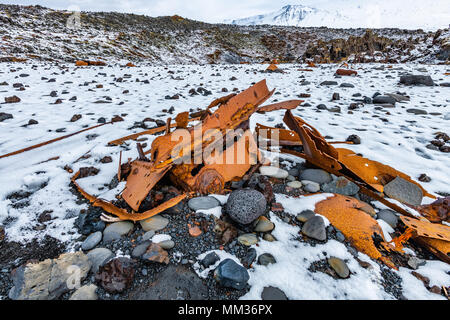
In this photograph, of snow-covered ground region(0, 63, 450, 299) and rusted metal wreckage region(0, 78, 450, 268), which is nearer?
snow-covered ground region(0, 63, 450, 299)

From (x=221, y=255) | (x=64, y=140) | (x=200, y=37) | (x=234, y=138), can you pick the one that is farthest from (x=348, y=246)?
(x=200, y=37)

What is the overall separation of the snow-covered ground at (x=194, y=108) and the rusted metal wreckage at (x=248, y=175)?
0.19 metres

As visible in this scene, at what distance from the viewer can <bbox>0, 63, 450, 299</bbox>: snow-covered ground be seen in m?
1.35

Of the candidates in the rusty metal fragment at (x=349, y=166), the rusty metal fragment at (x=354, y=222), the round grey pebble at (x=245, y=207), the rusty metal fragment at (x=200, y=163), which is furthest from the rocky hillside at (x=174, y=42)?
the round grey pebble at (x=245, y=207)

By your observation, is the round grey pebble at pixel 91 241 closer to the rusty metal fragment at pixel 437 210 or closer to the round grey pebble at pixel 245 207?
the round grey pebble at pixel 245 207

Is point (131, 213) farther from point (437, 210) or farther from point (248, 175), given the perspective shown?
point (437, 210)

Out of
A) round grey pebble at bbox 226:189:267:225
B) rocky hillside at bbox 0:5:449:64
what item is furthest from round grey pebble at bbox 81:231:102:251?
rocky hillside at bbox 0:5:449:64

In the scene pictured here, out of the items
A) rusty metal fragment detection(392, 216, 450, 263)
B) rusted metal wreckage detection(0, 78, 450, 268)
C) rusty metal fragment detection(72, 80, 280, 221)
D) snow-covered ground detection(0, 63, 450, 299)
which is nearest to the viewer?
snow-covered ground detection(0, 63, 450, 299)

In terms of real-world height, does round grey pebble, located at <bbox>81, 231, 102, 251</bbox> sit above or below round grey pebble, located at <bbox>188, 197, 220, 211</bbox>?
below

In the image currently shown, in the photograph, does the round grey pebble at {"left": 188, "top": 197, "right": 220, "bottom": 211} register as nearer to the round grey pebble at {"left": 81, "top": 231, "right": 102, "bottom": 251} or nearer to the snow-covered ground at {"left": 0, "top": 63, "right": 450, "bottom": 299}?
the snow-covered ground at {"left": 0, "top": 63, "right": 450, "bottom": 299}

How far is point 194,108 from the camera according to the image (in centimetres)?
479

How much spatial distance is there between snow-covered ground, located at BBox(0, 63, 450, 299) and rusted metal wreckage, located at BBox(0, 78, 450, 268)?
19cm

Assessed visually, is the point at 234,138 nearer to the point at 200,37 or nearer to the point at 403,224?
the point at 403,224

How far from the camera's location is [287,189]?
83.8 inches
